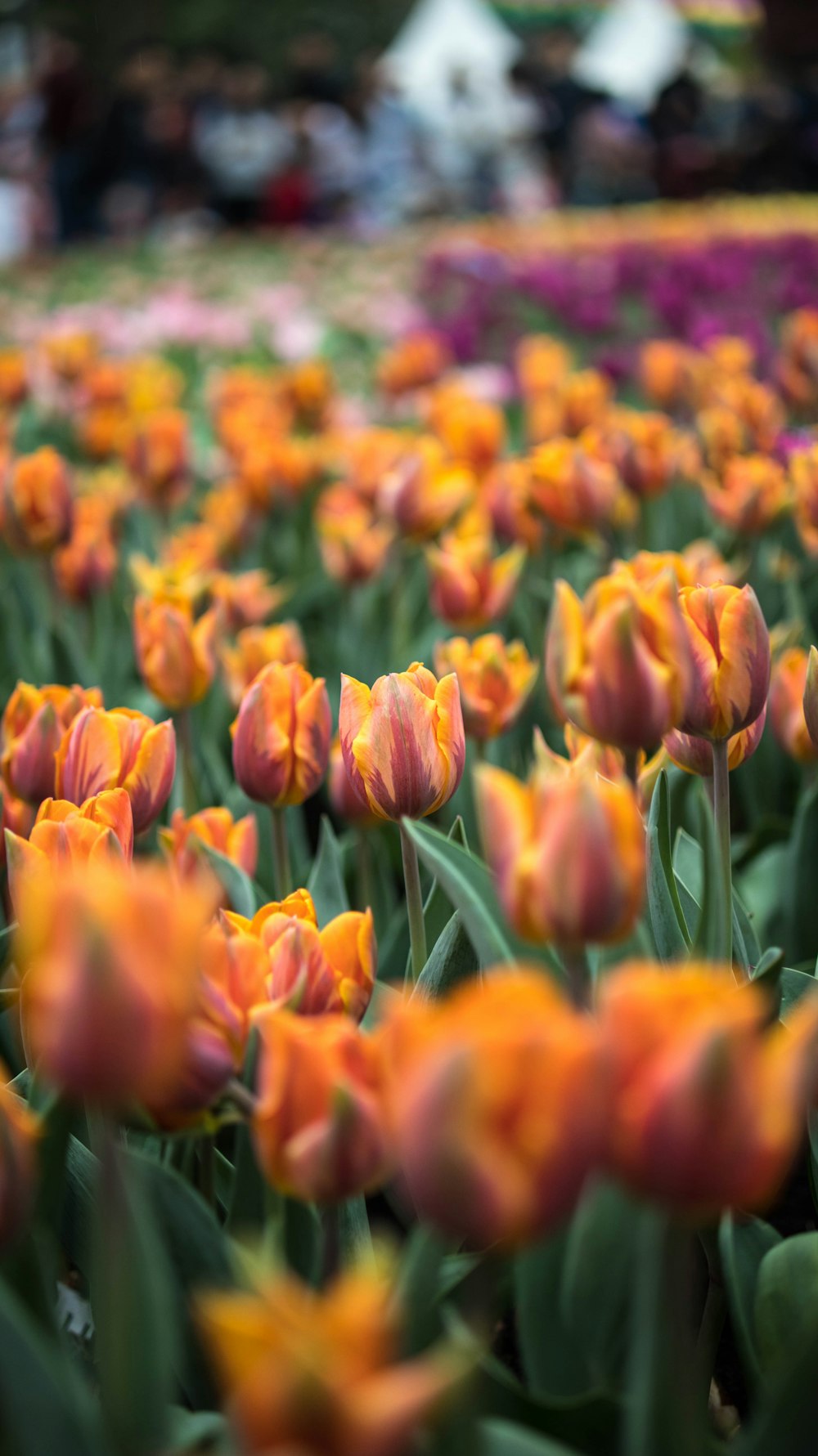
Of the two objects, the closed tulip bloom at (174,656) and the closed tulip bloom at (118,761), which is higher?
the closed tulip bloom at (118,761)

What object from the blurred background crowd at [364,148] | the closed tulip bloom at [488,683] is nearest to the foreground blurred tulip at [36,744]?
the closed tulip bloom at [488,683]

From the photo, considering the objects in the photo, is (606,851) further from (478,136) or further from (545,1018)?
(478,136)

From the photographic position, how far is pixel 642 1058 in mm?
519

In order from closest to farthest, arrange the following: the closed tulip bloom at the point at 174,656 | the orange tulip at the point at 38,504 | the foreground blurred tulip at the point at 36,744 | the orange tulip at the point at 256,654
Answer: the foreground blurred tulip at the point at 36,744
the closed tulip bloom at the point at 174,656
the orange tulip at the point at 256,654
the orange tulip at the point at 38,504

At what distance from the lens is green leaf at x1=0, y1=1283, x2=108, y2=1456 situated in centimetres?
58

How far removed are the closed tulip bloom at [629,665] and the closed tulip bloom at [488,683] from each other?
47 centimetres

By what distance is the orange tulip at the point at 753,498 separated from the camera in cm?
188

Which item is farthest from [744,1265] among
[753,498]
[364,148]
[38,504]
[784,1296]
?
[364,148]

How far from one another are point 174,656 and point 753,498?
2.81 feet

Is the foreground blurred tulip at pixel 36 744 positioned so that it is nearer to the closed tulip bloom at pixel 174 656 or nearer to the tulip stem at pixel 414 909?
the closed tulip bloom at pixel 174 656

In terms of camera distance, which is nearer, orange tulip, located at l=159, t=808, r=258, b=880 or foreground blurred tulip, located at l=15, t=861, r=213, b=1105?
foreground blurred tulip, located at l=15, t=861, r=213, b=1105

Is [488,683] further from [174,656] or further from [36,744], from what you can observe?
[36,744]

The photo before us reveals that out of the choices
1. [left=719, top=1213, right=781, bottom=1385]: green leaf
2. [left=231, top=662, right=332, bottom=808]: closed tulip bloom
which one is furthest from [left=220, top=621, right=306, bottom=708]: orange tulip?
[left=719, top=1213, right=781, bottom=1385]: green leaf

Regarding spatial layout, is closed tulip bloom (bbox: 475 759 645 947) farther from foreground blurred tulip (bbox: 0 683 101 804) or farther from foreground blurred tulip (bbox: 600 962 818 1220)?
foreground blurred tulip (bbox: 0 683 101 804)
